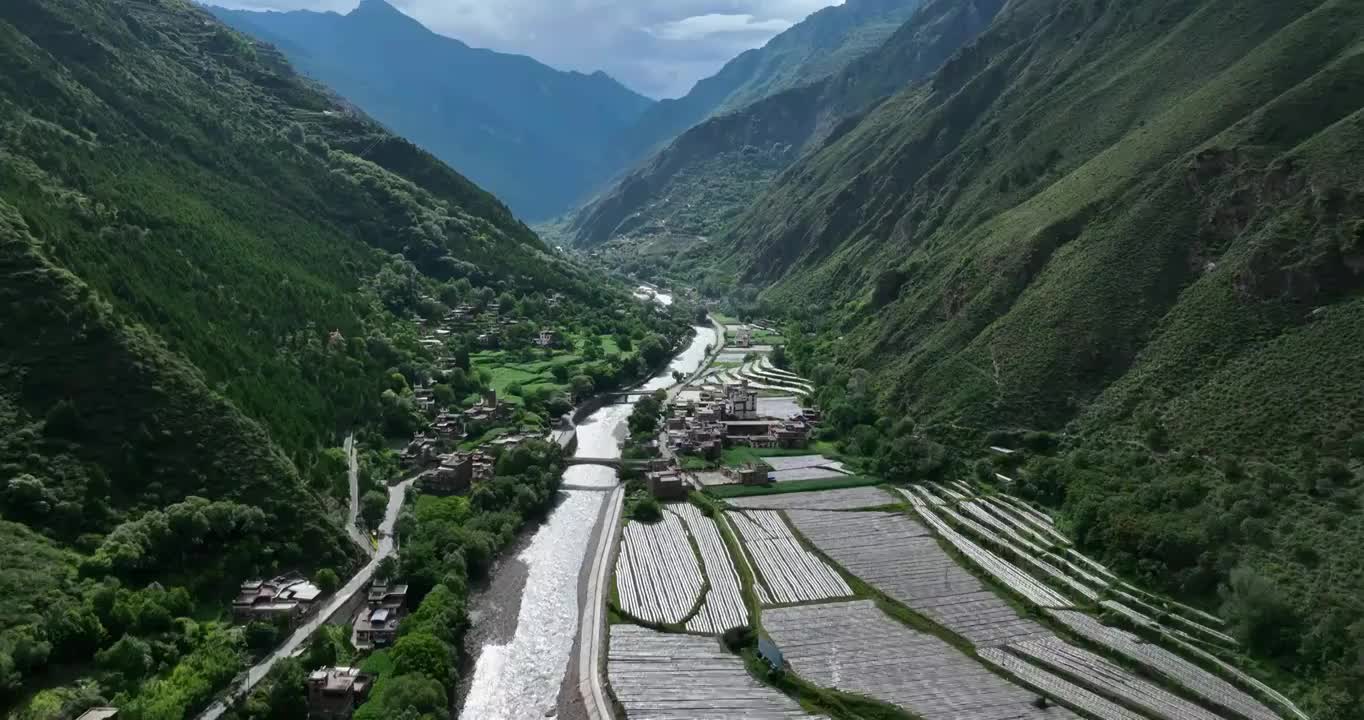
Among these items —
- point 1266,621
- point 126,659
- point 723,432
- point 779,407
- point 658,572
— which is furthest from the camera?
point 779,407

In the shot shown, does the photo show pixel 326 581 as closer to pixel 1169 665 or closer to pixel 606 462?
pixel 606 462

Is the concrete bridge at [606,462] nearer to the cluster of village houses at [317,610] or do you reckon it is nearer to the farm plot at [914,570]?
the farm plot at [914,570]

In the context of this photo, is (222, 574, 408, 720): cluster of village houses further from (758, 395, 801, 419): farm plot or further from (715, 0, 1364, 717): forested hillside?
(758, 395, 801, 419): farm plot

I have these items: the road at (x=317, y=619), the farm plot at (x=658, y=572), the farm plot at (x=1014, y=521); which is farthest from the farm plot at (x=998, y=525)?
the road at (x=317, y=619)

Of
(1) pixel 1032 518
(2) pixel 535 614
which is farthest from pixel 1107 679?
(2) pixel 535 614

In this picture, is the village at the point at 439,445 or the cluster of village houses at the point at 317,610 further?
the village at the point at 439,445

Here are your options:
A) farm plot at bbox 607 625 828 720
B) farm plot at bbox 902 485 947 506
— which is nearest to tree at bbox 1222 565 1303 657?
farm plot at bbox 607 625 828 720

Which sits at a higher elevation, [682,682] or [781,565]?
[781,565]
